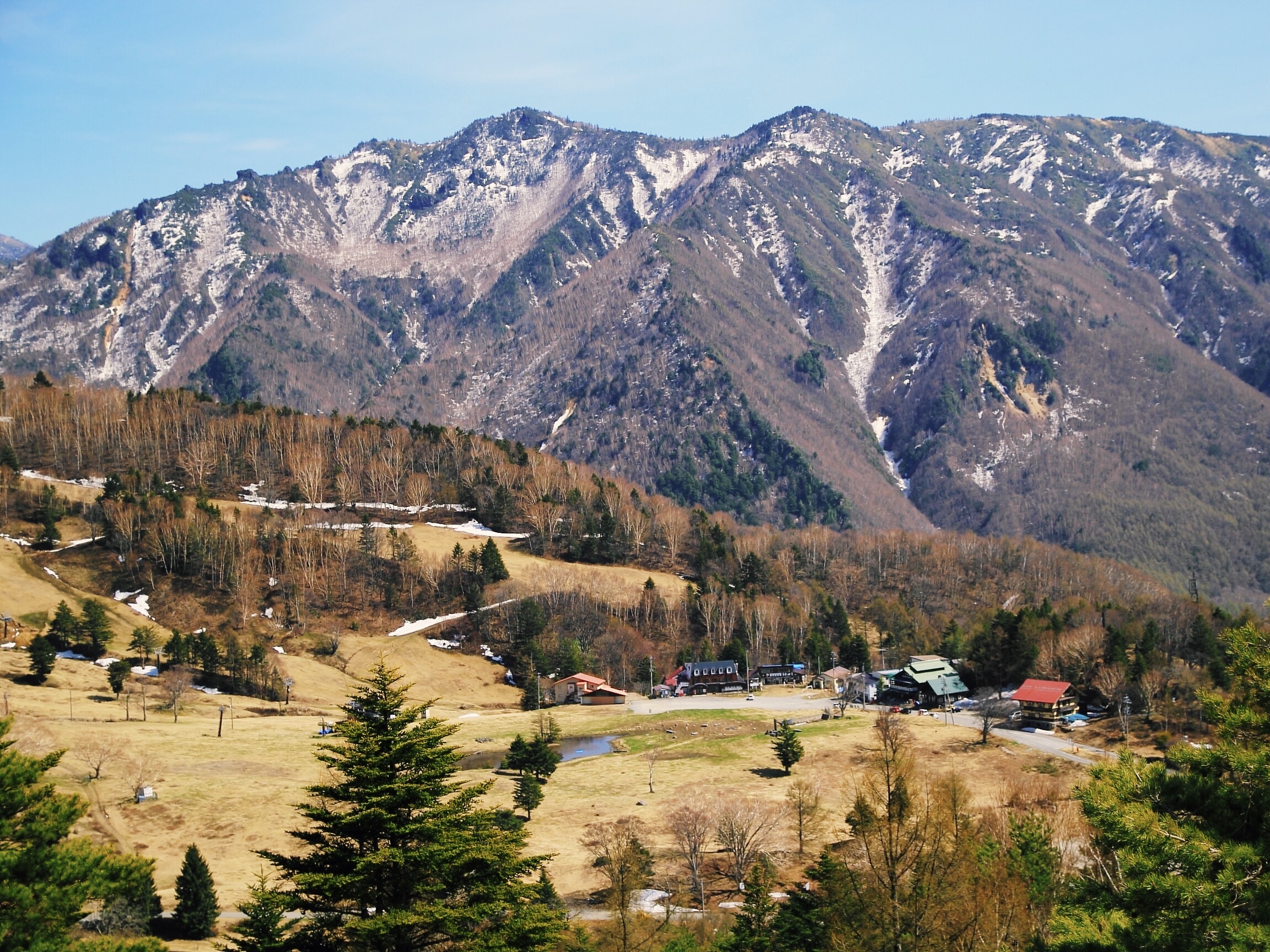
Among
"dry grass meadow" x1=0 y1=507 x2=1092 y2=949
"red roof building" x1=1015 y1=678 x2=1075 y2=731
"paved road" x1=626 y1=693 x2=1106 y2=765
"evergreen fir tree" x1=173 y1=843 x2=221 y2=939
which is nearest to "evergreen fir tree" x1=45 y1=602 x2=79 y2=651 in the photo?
"dry grass meadow" x1=0 y1=507 x2=1092 y2=949

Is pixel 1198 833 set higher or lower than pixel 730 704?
higher

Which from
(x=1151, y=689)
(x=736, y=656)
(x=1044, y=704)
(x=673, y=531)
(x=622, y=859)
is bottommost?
(x=736, y=656)

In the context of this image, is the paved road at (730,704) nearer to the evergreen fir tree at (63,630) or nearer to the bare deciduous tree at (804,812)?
→ the bare deciduous tree at (804,812)

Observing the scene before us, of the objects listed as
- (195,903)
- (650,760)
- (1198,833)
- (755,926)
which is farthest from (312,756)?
(1198,833)

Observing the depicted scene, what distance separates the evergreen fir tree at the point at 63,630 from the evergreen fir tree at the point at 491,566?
5182cm

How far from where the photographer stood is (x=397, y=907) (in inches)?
799

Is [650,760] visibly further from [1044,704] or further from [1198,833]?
[1198,833]

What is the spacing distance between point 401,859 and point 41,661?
87970 mm

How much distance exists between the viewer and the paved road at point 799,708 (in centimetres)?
8288

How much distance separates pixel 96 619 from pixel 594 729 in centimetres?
5242

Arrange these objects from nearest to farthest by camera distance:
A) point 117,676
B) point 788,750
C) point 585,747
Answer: point 788,750 < point 585,747 < point 117,676

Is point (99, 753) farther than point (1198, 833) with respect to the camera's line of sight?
Yes

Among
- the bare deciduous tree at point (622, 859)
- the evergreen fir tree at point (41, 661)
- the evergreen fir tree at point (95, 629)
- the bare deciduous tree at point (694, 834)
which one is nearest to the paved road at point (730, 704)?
the bare deciduous tree at point (694, 834)

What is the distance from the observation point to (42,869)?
19.0 meters
